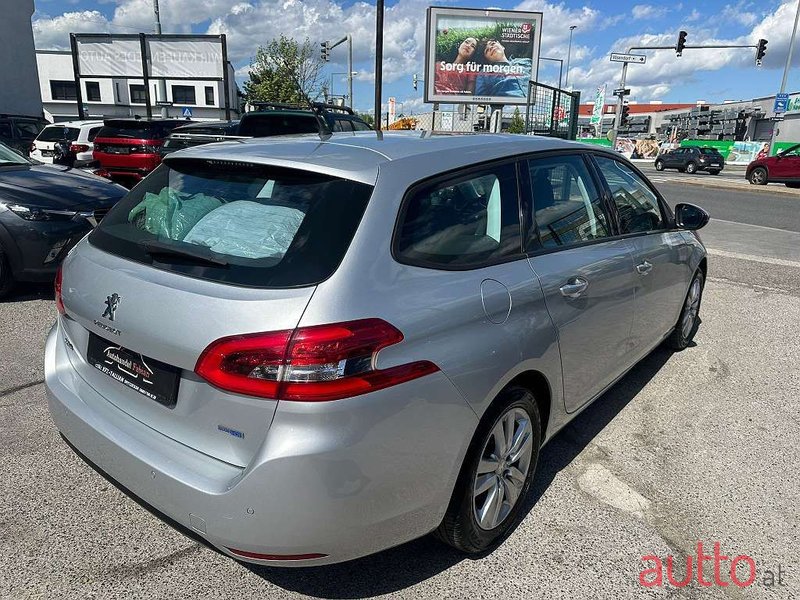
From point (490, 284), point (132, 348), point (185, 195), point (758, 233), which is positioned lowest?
point (758, 233)

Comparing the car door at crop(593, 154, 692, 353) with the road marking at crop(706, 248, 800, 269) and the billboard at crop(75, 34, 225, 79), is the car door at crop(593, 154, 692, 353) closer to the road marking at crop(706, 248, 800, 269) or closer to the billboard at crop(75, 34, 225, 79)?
the road marking at crop(706, 248, 800, 269)

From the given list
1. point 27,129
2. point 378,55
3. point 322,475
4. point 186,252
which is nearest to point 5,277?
point 186,252

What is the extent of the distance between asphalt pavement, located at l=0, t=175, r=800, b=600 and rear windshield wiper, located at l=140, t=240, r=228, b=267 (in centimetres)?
121

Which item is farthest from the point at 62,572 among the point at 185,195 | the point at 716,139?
the point at 716,139

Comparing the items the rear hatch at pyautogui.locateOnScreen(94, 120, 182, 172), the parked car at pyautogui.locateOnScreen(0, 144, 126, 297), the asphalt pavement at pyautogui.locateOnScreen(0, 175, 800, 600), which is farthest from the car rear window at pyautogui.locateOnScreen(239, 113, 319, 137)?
the asphalt pavement at pyautogui.locateOnScreen(0, 175, 800, 600)

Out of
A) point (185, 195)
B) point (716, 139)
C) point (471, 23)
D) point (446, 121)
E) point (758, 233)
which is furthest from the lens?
point (716, 139)

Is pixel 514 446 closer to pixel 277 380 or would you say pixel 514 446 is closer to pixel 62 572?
pixel 277 380

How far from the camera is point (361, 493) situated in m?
1.86

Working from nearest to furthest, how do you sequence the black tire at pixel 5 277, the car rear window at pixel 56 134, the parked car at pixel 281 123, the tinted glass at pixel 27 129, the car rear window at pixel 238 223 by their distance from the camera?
the car rear window at pixel 238 223 → the black tire at pixel 5 277 → the parked car at pixel 281 123 → the car rear window at pixel 56 134 → the tinted glass at pixel 27 129

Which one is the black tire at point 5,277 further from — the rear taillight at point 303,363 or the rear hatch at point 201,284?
the rear taillight at point 303,363

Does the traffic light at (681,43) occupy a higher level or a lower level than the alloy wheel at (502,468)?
higher

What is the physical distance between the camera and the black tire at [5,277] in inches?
210

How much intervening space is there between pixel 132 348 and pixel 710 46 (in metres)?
31.2

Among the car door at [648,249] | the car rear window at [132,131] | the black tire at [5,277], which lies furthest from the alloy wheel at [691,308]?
the car rear window at [132,131]
